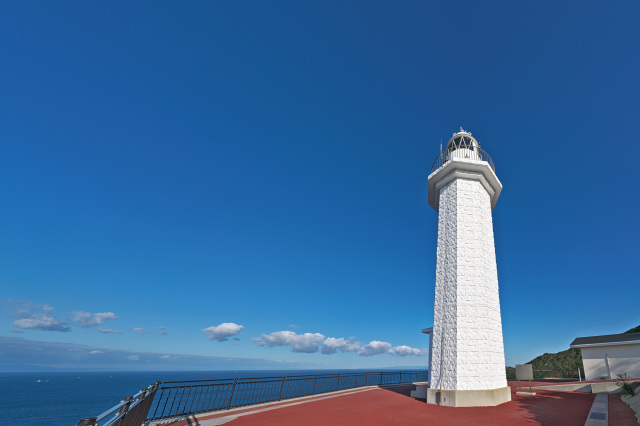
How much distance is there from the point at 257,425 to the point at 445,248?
11.7 metres

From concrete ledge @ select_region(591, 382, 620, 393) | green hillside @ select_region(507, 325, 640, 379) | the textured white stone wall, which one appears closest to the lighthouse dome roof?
the textured white stone wall

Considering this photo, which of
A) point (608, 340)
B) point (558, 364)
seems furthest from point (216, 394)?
point (558, 364)

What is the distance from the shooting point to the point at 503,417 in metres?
10.1

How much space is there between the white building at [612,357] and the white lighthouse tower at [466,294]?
16.6m

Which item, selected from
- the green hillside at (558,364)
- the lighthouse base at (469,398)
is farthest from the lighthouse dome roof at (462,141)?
the green hillside at (558,364)

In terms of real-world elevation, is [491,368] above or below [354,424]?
above

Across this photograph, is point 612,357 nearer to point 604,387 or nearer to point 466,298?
point 604,387

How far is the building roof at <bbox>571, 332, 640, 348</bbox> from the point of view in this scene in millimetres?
22553

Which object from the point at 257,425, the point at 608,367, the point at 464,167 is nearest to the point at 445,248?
the point at 464,167

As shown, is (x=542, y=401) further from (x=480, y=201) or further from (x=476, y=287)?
(x=480, y=201)

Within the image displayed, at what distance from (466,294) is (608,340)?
808 inches

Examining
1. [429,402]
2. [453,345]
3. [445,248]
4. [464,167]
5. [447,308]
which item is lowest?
[429,402]

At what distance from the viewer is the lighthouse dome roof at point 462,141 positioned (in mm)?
18203

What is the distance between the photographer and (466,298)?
13.9 m
